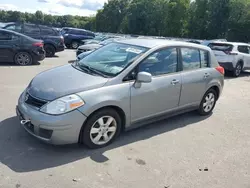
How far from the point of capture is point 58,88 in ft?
13.0

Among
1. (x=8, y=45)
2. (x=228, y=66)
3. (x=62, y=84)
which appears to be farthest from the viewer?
(x=228, y=66)

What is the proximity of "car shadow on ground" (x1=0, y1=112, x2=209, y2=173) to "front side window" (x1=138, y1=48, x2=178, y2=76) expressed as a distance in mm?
1094

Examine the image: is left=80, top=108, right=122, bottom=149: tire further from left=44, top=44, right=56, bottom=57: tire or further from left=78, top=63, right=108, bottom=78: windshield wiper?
left=44, top=44, right=56, bottom=57: tire

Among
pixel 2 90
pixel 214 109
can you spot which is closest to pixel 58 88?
pixel 2 90

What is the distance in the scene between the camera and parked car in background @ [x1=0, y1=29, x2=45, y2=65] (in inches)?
419

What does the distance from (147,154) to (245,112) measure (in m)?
3.55

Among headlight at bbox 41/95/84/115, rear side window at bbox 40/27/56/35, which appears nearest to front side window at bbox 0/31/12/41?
rear side window at bbox 40/27/56/35

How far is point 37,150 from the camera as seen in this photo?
3.97 metres

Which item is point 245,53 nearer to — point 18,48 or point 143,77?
Answer: point 18,48

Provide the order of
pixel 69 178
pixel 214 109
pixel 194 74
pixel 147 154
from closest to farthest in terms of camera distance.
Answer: pixel 69 178 < pixel 147 154 < pixel 194 74 < pixel 214 109

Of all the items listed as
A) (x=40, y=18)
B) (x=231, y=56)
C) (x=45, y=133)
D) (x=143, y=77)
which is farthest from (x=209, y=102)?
(x=40, y=18)

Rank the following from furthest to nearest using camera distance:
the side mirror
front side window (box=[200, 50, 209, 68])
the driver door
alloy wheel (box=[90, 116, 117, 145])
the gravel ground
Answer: front side window (box=[200, 50, 209, 68]) < the driver door < the side mirror < alloy wheel (box=[90, 116, 117, 145]) < the gravel ground

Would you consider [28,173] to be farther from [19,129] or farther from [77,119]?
[19,129]

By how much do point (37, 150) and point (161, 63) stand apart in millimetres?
2429
